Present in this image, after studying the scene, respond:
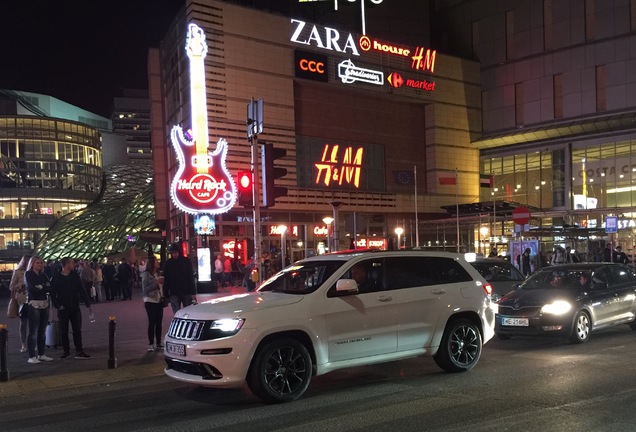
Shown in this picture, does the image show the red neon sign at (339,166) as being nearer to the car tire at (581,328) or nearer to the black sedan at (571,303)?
the black sedan at (571,303)

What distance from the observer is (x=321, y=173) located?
35688 mm

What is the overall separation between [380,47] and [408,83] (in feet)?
10.9

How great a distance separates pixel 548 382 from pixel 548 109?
116 ft

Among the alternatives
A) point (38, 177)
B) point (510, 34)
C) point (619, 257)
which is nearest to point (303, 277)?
point (619, 257)

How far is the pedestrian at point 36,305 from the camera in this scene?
10305 mm

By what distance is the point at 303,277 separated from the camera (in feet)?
26.3

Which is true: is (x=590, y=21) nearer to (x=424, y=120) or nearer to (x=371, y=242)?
(x=424, y=120)

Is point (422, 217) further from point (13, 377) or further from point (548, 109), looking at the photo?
point (13, 377)

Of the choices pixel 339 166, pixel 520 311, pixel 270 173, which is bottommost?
pixel 520 311

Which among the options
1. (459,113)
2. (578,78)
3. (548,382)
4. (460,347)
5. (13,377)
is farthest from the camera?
(459,113)

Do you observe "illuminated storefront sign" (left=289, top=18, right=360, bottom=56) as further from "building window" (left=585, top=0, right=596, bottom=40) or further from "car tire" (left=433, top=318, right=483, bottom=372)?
"car tire" (left=433, top=318, right=483, bottom=372)

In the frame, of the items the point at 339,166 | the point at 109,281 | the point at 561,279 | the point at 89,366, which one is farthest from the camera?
the point at 339,166

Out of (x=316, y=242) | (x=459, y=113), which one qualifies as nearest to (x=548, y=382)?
(x=316, y=242)

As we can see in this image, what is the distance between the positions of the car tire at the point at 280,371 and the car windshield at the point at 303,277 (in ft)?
2.64
